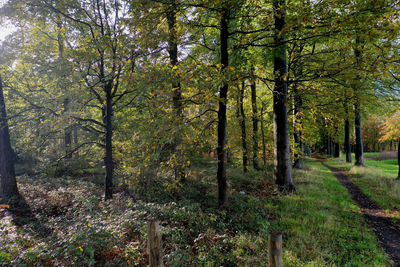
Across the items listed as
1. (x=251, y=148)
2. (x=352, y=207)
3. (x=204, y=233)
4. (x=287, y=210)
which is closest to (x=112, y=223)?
(x=204, y=233)

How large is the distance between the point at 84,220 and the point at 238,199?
5250 millimetres

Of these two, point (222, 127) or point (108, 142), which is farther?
point (108, 142)

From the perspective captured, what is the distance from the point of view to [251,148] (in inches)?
548

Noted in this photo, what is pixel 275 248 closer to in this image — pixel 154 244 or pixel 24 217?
pixel 154 244

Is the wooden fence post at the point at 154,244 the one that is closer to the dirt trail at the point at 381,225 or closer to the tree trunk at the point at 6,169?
the dirt trail at the point at 381,225

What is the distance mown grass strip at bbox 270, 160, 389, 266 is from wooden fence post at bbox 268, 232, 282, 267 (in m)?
1.77

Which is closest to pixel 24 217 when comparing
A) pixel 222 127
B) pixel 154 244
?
pixel 154 244

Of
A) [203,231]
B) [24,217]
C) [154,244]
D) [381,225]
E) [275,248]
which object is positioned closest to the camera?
[275,248]

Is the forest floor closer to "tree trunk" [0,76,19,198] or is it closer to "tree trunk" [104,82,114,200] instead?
"tree trunk" [104,82,114,200]

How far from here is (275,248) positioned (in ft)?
8.75

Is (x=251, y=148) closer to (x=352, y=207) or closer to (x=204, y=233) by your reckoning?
(x=352, y=207)

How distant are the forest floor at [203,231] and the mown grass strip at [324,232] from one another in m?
0.02

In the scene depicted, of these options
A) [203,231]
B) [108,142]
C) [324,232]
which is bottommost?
[324,232]

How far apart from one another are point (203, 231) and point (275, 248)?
299cm
